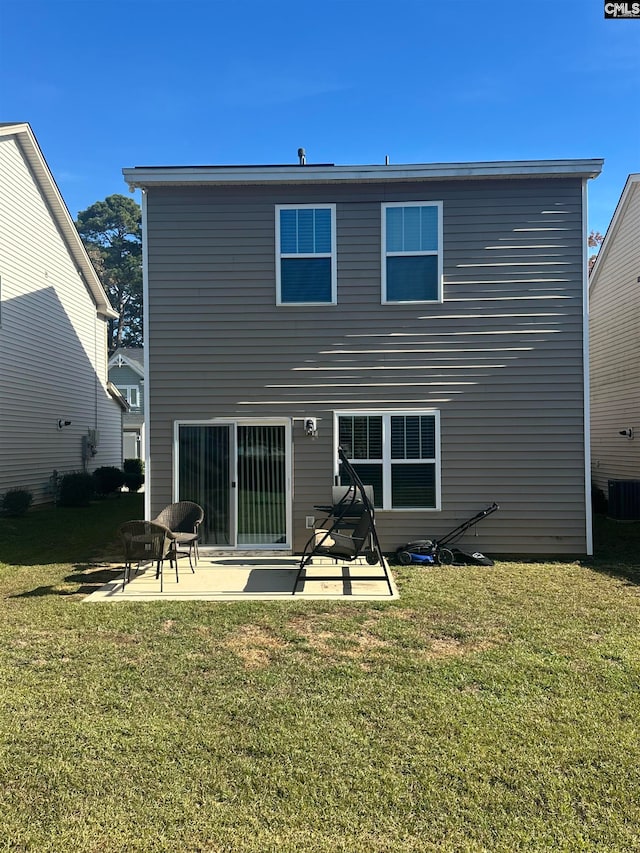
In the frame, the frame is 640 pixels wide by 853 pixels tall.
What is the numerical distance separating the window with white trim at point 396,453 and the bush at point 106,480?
10.8 metres

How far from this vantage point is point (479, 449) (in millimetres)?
7555

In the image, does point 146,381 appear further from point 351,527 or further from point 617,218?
point 617,218

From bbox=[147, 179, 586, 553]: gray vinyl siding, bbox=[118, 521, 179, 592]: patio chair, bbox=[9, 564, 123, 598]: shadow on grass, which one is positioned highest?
bbox=[147, 179, 586, 553]: gray vinyl siding

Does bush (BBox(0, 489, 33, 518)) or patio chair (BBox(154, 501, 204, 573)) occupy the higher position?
patio chair (BBox(154, 501, 204, 573))

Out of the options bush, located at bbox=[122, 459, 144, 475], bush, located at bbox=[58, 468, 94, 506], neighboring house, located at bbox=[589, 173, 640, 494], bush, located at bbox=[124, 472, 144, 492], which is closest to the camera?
neighboring house, located at bbox=[589, 173, 640, 494]

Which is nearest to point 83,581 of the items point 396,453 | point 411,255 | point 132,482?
point 396,453

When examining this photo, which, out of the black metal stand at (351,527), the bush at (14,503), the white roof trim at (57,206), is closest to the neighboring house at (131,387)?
the white roof trim at (57,206)

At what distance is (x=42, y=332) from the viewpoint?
528 inches

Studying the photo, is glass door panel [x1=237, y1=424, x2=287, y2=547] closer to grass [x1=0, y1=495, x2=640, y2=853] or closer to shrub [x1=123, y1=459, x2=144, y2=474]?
grass [x1=0, y1=495, x2=640, y2=853]

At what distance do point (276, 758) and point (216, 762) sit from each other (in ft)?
1.05

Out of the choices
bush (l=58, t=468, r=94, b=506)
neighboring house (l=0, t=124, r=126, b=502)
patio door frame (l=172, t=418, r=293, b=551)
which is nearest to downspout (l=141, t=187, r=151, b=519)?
patio door frame (l=172, t=418, r=293, b=551)

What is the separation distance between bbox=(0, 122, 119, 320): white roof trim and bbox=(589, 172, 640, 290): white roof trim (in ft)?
47.3

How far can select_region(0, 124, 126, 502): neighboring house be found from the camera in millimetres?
12016

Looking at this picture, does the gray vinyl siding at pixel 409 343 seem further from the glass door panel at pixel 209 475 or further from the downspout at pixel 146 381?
the glass door panel at pixel 209 475
